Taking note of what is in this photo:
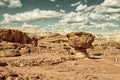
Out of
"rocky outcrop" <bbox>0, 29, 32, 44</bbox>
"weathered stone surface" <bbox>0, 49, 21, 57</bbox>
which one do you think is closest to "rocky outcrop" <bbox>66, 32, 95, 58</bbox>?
"rocky outcrop" <bbox>0, 29, 32, 44</bbox>

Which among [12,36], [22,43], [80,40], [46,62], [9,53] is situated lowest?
[46,62]

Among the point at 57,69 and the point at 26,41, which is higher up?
the point at 26,41

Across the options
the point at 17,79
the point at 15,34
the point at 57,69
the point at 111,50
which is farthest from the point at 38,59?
the point at 111,50

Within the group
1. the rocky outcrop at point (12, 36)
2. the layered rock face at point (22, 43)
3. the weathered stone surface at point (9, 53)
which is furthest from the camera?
the rocky outcrop at point (12, 36)

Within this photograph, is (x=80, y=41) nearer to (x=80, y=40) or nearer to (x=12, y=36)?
(x=80, y=40)

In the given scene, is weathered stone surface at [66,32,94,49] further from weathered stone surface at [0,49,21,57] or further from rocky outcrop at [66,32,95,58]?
weathered stone surface at [0,49,21,57]

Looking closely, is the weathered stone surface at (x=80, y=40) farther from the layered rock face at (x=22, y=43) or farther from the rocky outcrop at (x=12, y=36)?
the rocky outcrop at (x=12, y=36)

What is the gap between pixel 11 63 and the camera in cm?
2244

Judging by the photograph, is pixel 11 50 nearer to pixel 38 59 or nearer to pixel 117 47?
pixel 38 59

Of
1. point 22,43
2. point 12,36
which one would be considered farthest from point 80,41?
point 12,36

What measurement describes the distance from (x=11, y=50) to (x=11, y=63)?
464 centimetres

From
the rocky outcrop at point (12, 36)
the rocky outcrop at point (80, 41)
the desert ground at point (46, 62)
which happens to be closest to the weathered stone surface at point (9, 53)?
the desert ground at point (46, 62)

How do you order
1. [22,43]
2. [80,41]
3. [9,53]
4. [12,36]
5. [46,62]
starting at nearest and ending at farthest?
[46,62] < [9,53] < [12,36] < [22,43] < [80,41]

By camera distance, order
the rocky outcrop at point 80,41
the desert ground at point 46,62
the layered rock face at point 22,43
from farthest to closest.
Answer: the rocky outcrop at point 80,41
the layered rock face at point 22,43
the desert ground at point 46,62
